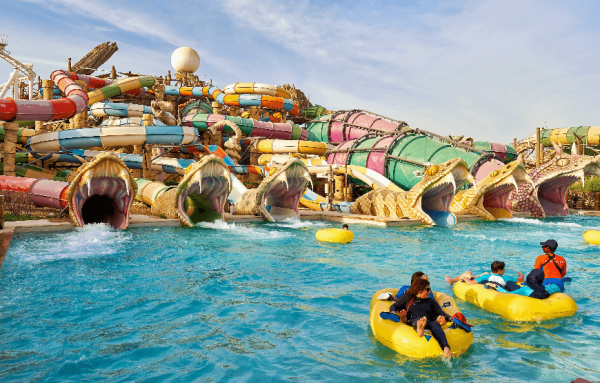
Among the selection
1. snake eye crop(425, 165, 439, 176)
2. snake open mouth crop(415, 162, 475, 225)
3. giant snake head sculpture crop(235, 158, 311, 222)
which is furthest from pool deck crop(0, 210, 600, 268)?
snake eye crop(425, 165, 439, 176)

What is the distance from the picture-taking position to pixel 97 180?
404 inches

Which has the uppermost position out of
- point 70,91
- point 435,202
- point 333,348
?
point 70,91

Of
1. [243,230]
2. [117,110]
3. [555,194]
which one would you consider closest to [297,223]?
[243,230]

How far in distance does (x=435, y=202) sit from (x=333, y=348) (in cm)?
1100

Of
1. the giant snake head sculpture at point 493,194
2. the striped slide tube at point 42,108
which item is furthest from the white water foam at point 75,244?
the giant snake head sculpture at point 493,194

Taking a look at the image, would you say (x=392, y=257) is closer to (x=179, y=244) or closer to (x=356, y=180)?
(x=179, y=244)

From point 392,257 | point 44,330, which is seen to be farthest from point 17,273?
point 392,257

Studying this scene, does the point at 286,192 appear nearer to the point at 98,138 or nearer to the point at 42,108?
the point at 98,138

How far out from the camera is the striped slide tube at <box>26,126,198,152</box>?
15.4 metres

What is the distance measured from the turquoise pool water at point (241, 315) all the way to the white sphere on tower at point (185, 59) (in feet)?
81.1

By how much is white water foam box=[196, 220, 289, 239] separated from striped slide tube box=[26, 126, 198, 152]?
5.29 metres

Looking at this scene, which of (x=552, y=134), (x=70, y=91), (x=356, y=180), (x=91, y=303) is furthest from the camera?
(x=552, y=134)

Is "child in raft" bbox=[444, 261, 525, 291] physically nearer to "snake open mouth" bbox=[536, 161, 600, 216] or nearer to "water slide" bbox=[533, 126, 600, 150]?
"snake open mouth" bbox=[536, 161, 600, 216]

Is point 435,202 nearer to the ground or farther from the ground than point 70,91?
nearer to the ground
